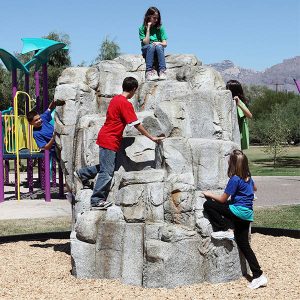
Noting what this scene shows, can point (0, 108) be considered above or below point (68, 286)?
above

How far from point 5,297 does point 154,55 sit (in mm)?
3799

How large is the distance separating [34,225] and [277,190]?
24.8 feet

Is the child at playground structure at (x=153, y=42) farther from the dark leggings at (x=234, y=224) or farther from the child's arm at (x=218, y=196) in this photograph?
the dark leggings at (x=234, y=224)

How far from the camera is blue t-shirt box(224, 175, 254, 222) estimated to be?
5902 mm

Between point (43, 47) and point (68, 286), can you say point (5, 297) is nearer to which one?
point (68, 286)

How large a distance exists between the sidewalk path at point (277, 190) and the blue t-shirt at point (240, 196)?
7314mm

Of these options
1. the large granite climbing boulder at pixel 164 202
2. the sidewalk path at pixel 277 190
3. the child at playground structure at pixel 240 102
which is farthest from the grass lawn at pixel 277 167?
the large granite climbing boulder at pixel 164 202

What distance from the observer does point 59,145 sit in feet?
24.9

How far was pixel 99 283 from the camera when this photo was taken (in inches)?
239

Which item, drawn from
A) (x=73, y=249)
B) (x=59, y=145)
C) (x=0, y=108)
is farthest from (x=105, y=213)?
(x=0, y=108)

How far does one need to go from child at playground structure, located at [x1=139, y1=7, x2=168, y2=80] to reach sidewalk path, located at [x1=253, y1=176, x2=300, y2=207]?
19.7 ft

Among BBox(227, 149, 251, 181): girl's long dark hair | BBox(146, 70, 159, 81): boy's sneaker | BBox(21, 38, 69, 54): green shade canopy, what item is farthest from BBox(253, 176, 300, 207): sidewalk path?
BBox(227, 149, 251, 181): girl's long dark hair

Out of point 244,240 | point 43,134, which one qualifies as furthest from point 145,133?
point 43,134

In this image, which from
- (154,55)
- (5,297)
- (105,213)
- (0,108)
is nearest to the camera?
(5,297)
